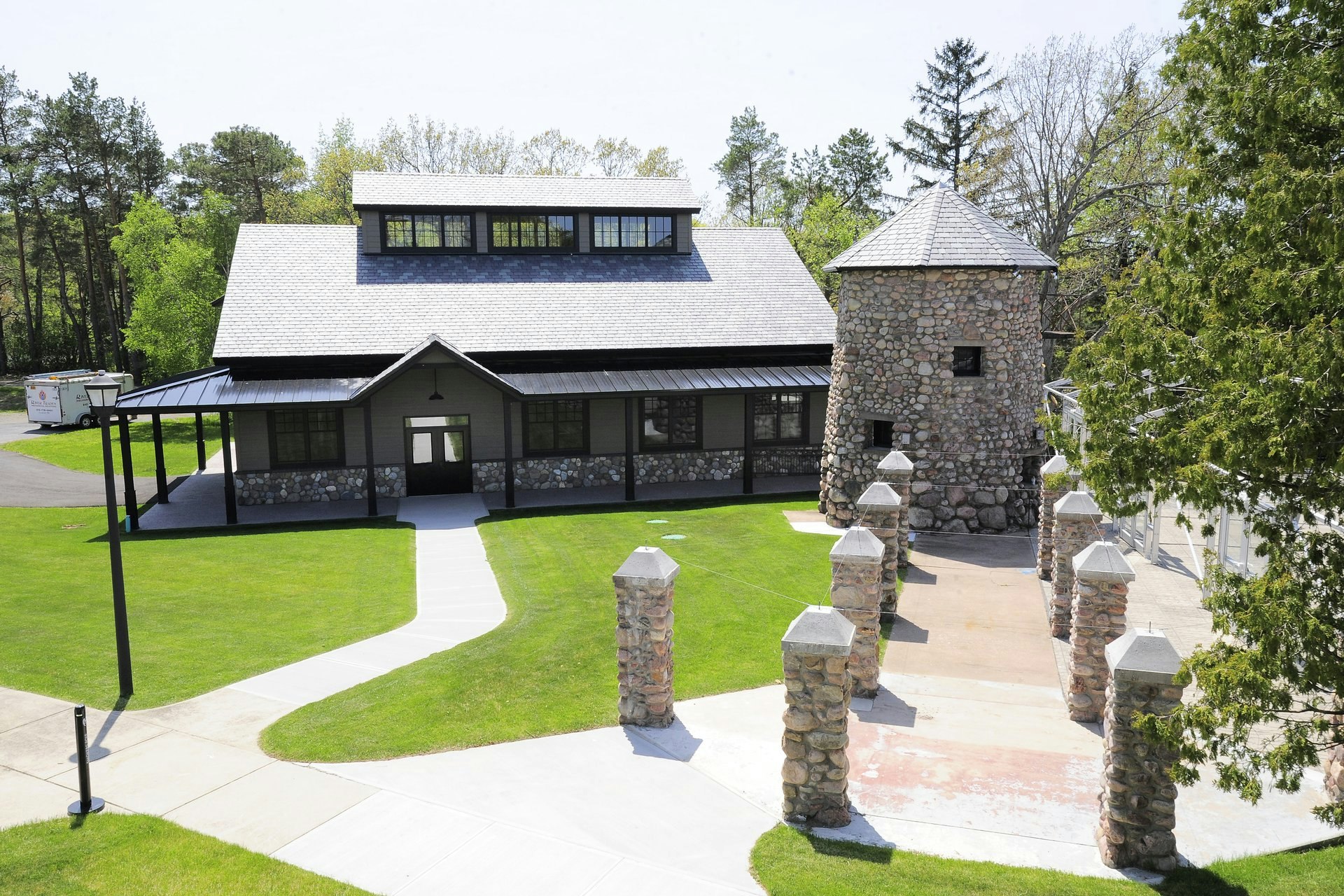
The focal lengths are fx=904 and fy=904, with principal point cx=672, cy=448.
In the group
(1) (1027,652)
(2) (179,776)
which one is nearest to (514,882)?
(2) (179,776)

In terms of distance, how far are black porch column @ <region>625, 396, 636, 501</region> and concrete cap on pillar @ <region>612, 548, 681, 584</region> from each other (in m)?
12.8

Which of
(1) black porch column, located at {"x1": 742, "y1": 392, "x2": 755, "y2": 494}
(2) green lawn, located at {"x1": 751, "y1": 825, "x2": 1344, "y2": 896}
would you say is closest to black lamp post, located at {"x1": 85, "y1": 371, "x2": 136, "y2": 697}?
(2) green lawn, located at {"x1": 751, "y1": 825, "x2": 1344, "y2": 896}

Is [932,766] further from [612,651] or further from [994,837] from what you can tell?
[612,651]

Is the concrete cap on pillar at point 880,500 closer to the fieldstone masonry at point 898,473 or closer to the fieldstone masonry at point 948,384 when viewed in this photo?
the fieldstone masonry at point 898,473

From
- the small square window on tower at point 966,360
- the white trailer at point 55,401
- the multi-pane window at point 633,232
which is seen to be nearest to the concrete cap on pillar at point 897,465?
the small square window on tower at point 966,360

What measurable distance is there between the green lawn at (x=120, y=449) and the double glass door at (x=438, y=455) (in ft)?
25.9

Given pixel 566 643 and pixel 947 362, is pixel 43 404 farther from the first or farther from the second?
pixel 947 362

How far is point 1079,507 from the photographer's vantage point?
13039 millimetres

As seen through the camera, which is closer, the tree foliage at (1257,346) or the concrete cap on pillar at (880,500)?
the tree foliage at (1257,346)

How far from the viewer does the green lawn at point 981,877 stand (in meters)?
6.64

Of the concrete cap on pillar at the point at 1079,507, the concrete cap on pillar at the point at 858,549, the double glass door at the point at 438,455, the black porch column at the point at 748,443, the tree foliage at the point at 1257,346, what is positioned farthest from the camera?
the double glass door at the point at 438,455

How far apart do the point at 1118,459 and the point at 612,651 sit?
22.6 feet

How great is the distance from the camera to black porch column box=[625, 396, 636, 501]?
22.2 m

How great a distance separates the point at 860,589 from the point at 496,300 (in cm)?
1697
